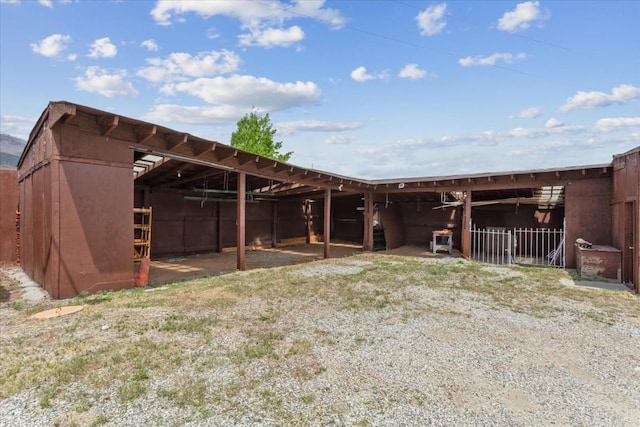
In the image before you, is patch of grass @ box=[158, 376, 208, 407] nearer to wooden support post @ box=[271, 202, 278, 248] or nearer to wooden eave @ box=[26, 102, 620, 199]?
wooden eave @ box=[26, 102, 620, 199]

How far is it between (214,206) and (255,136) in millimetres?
18616

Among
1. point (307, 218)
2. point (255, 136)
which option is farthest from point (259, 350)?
point (255, 136)

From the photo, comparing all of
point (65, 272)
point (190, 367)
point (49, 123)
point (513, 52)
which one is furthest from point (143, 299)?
point (513, 52)

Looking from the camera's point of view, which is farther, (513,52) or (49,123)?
(513,52)

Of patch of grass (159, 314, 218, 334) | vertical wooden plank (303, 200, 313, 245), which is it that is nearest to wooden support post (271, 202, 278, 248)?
vertical wooden plank (303, 200, 313, 245)

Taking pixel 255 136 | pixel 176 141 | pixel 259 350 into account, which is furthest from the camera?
pixel 255 136

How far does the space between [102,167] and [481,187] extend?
11.2 meters

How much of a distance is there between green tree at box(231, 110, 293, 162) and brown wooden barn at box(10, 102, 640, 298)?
14643 millimetres

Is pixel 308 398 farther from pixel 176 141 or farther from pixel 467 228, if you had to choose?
pixel 467 228

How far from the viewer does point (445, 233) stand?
14.4 metres

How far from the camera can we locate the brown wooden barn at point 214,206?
21.2 ft

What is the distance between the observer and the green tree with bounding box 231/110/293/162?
31609 millimetres

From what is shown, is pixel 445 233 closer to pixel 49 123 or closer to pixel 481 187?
pixel 481 187

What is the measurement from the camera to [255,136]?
3181cm
